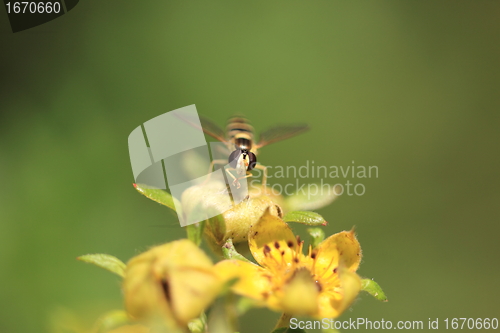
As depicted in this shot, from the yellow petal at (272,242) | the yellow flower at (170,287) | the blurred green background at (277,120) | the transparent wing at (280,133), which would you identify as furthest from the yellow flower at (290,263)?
the blurred green background at (277,120)

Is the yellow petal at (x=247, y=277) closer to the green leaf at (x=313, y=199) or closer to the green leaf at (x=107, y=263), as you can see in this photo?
the green leaf at (x=107, y=263)

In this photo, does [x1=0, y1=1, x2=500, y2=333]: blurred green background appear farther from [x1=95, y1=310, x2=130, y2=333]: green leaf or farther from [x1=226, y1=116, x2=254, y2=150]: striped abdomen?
[x1=95, y1=310, x2=130, y2=333]: green leaf

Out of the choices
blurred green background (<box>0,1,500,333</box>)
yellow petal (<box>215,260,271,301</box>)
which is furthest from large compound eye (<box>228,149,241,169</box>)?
blurred green background (<box>0,1,500,333</box>)

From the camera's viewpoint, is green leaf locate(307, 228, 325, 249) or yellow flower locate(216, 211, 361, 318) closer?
yellow flower locate(216, 211, 361, 318)

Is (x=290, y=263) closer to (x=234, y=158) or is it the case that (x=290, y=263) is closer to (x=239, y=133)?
(x=234, y=158)

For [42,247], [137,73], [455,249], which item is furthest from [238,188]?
[455,249]

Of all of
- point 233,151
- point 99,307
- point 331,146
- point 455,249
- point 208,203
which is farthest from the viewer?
point 331,146

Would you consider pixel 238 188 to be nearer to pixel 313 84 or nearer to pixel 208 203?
pixel 208 203
